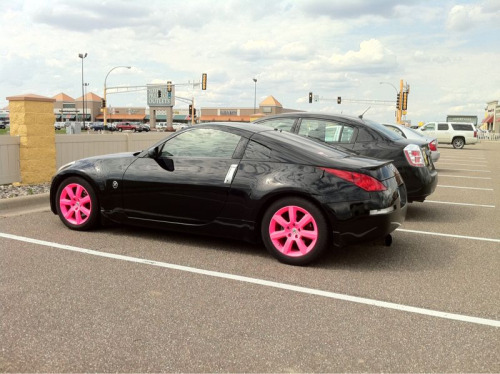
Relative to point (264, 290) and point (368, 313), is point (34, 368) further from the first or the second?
point (368, 313)

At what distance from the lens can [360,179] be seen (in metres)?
4.71

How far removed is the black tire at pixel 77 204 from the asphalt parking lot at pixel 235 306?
17cm

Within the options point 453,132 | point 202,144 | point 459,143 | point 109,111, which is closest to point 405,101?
point 453,132

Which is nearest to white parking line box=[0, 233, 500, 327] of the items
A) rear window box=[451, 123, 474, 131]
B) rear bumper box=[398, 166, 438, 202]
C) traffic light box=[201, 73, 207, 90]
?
rear bumper box=[398, 166, 438, 202]

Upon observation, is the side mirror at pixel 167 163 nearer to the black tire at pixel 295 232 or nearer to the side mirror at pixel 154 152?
the side mirror at pixel 154 152

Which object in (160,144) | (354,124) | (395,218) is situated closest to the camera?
(395,218)

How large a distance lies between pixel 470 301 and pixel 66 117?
13513cm

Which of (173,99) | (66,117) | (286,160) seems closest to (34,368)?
(286,160)

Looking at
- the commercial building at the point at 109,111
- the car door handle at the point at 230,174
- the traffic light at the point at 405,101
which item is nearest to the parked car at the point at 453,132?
the traffic light at the point at 405,101

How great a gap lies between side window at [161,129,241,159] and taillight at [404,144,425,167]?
9.99 ft

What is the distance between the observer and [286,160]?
500 cm

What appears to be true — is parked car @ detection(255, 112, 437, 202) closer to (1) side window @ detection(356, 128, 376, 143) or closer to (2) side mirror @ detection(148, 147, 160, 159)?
(1) side window @ detection(356, 128, 376, 143)

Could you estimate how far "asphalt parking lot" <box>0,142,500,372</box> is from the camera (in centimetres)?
294

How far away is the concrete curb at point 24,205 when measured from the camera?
7.38 metres
